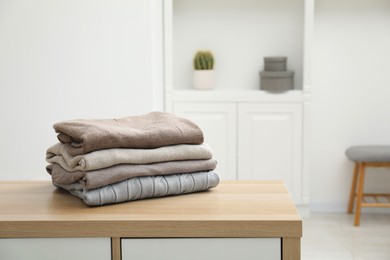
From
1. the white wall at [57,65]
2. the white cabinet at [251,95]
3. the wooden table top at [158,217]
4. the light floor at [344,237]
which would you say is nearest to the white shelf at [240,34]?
the white cabinet at [251,95]

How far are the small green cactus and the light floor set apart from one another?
1.05 metres

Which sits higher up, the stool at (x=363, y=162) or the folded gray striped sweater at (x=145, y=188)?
the folded gray striped sweater at (x=145, y=188)

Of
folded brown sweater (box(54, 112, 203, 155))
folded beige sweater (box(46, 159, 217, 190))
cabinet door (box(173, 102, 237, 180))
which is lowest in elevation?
cabinet door (box(173, 102, 237, 180))

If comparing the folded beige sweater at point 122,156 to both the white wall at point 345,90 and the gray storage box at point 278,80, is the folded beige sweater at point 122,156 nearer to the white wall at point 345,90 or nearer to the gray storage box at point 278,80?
the gray storage box at point 278,80

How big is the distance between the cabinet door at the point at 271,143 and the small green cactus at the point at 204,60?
12.4 inches

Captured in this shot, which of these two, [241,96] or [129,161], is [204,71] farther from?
[129,161]

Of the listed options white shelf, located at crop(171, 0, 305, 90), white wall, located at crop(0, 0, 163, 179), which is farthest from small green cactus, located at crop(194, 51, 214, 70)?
white wall, located at crop(0, 0, 163, 179)

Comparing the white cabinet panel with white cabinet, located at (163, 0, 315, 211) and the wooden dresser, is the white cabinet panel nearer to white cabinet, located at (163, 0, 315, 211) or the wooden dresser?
the wooden dresser

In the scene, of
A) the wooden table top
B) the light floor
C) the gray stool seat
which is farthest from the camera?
the gray stool seat

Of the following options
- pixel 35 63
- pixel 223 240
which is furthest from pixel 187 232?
pixel 35 63

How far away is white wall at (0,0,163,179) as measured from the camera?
9.02 feet

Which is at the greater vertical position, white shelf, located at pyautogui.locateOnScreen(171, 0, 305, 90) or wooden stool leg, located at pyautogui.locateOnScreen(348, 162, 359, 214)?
white shelf, located at pyautogui.locateOnScreen(171, 0, 305, 90)

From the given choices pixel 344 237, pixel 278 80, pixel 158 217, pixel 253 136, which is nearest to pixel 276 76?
pixel 278 80

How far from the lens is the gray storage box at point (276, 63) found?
13.0ft
